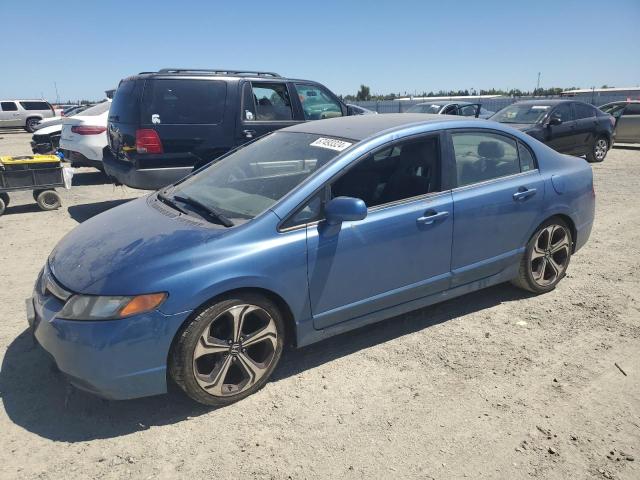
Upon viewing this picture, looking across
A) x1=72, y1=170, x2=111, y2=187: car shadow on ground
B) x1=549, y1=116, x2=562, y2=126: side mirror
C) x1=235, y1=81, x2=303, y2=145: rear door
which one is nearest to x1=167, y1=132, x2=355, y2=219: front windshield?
x1=235, y1=81, x2=303, y2=145: rear door

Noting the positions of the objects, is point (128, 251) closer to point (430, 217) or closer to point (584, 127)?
point (430, 217)

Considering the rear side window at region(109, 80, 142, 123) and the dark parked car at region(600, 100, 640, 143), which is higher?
the rear side window at region(109, 80, 142, 123)

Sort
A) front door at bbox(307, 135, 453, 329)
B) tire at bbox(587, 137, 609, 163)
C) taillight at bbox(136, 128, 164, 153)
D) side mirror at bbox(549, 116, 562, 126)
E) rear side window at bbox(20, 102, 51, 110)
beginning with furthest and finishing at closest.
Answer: rear side window at bbox(20, 102, 51, 110) → tire at bbox(587, 137, 609, 163) → side mirror at bbox(549, 116, 562, 126) → taillight at bbox(136, 128, 164, 153) → front door at bbox(307, 135, 453, 329)

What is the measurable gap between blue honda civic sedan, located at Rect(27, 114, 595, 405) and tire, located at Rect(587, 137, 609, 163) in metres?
9.70

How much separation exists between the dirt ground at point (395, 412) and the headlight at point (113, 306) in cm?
Answer: 66

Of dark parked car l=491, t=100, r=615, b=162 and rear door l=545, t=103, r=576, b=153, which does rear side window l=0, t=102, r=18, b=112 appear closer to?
dark parked car l=491, t=100, r=615, b=162

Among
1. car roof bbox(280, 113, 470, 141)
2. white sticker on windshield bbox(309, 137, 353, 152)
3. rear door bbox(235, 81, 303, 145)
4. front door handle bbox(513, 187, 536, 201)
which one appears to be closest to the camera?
white sticker on windshield bbox(309, 137, 353, 152)

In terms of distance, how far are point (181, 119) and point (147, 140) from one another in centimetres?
54

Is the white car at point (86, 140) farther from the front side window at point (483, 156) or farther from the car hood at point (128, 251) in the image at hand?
the front side window at point (483, 156)

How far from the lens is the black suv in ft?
20.7

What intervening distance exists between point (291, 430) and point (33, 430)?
1.39m

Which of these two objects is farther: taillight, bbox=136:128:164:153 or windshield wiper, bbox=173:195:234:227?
taillight, bbox=136:128:164:153

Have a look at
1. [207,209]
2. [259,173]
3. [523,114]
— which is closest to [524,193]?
[259,173]

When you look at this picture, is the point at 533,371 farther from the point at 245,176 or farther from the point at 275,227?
the point at 245,176
